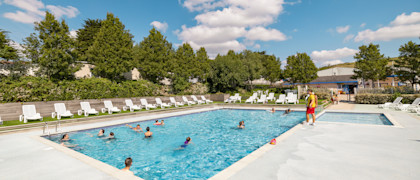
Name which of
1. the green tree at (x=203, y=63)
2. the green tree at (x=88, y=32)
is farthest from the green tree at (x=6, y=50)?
the green tree at (x=203, y=63)

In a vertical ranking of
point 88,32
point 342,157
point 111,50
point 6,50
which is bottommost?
point 342,157

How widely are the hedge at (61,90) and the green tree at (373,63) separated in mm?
27722

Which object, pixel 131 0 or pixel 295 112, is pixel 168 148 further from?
pixel 131 0

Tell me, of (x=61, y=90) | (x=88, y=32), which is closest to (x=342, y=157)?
(x=61, y=90)

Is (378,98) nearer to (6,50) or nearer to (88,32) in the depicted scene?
(6,50)

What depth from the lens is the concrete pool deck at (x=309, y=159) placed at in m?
3.64

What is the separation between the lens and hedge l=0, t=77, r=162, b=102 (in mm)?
11173

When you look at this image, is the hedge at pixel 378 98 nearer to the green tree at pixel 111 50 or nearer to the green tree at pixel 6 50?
the green tree at pixel 111 50

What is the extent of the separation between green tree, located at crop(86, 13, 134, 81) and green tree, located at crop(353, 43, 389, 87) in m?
29.1

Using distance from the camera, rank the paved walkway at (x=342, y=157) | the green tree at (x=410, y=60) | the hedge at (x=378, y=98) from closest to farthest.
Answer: the paved walkway at (x=342, y=157) → the hedge at (x=378, y=98) → the green tree at (x=410, y=60)

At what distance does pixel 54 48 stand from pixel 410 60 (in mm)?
32640

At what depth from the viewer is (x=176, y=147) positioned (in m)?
7.68

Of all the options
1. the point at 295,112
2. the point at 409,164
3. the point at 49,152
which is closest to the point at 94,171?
the point at 49,152

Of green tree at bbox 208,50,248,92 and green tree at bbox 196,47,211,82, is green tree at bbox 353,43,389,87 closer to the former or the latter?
green tree at bbox 208,50,248,92
